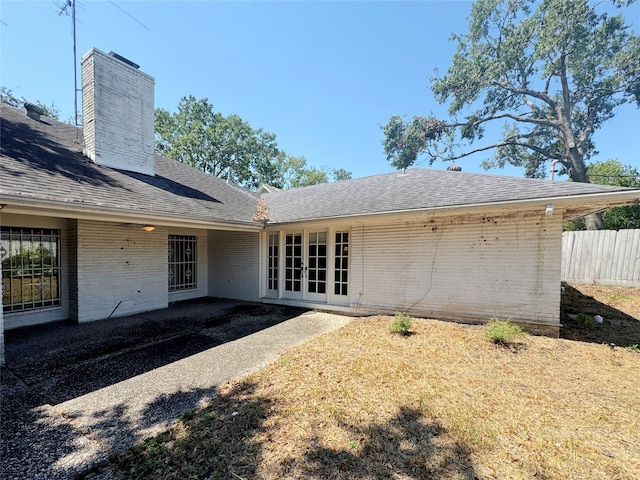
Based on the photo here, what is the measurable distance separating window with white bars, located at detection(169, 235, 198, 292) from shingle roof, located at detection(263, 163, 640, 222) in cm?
311

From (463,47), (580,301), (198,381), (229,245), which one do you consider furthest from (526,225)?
(463,47)

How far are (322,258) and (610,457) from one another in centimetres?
626

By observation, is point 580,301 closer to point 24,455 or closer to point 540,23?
point 24,455

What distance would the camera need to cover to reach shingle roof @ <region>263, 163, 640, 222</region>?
5312mm

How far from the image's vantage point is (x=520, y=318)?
17.7ft

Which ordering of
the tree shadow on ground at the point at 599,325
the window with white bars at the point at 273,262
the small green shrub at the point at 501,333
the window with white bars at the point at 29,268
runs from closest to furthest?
the small green shrub at the point at 501,333 < the tree shadow on ground at the point at 599,325 < the window with white bars at the point at 29,268 < the window with white bars at the point at 273,262

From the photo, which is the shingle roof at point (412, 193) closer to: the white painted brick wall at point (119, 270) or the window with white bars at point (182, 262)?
the window with white bars at point (182, 262)

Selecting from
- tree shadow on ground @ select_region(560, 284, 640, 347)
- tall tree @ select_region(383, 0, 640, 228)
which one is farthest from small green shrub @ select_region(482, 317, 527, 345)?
tall tree @ select_region(383, 0, 640, 228)

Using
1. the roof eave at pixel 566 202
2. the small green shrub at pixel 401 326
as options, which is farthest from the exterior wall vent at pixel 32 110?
the small green shrub at pixel 401 326

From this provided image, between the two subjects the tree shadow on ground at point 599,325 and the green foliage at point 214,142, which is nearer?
the tree shadow on ground at point 599,325

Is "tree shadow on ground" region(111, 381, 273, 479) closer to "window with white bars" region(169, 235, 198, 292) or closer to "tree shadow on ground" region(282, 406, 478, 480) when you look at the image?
"tree shadow on ground" region(282, 406, 478, 480)

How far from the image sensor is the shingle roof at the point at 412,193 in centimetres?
531

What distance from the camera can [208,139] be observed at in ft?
78.1

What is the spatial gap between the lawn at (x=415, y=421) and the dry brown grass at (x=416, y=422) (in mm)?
12
